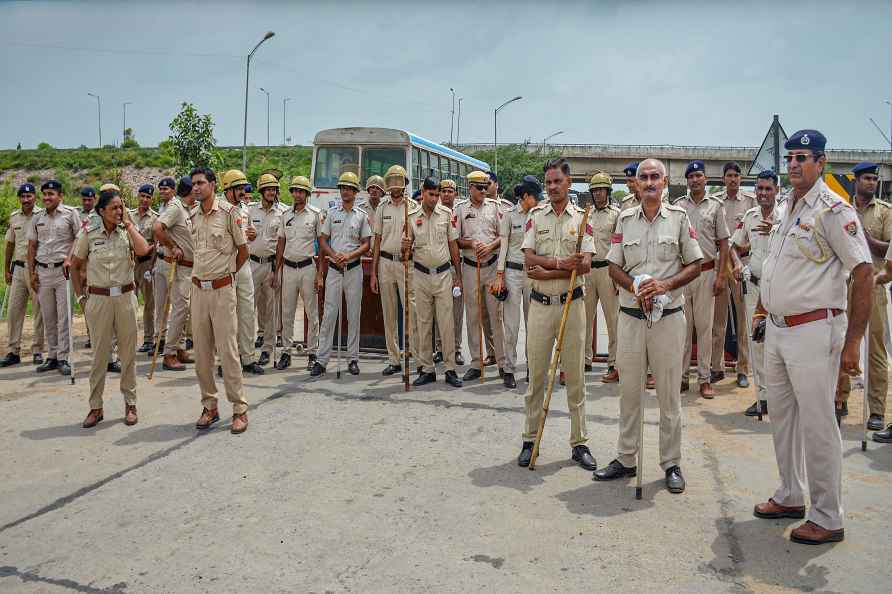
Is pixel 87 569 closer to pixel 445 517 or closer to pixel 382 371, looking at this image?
pixel 445 517

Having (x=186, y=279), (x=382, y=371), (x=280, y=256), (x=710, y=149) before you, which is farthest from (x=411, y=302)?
(x=710, y=149)

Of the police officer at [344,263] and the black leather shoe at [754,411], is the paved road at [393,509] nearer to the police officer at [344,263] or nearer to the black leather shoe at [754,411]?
the black leather shoe at [754,411]

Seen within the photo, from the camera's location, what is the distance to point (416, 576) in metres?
3.50

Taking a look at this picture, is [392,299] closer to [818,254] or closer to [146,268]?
[146,268]

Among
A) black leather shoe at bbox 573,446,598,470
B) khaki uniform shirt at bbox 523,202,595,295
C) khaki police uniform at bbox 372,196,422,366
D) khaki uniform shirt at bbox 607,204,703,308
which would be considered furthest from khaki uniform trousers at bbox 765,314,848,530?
khaki police uniform at bbox 372,196,422,366

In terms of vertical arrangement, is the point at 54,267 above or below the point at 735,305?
above

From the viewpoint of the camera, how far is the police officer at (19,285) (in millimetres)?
8977

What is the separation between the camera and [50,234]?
28.4 ft

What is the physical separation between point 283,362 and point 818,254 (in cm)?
642

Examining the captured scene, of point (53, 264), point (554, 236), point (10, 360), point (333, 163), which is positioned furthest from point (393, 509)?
point (333, 163)

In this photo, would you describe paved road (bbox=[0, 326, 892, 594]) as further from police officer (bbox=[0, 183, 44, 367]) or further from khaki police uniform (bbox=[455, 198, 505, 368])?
police officer (bbox=[0, 183, 44, 367])

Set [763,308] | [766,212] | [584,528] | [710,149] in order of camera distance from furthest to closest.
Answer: [710,149] → [766,212] → [763,308] → [584,528]

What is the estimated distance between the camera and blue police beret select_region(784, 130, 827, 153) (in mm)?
4039

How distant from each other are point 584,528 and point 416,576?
1124 mm
